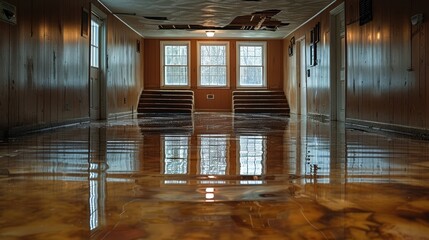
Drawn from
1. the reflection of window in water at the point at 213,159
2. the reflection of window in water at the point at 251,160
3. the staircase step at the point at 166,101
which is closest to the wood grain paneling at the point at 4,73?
the reflection of window in water at the point at 213,159

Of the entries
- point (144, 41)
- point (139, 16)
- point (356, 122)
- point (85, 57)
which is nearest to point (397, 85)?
point (356, 122)

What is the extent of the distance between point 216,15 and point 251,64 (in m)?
5.88

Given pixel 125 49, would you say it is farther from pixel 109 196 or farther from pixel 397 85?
pixel 109 196

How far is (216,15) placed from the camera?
496 inches

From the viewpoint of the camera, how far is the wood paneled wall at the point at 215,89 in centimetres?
1789

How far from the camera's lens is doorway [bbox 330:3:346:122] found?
33.4 ft

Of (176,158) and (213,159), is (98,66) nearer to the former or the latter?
(176,158)

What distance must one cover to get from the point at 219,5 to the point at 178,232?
1023 cm

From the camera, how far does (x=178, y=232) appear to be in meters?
1.30

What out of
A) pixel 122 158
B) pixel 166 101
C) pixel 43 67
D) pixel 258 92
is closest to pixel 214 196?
pixel 122 158

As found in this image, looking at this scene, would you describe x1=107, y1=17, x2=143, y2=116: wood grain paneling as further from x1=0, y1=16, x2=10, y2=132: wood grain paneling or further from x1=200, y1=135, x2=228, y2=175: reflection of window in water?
x1=200, y1=135, x2=228, y2=175: reflection of window in water

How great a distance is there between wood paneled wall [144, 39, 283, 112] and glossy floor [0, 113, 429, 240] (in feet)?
48.3

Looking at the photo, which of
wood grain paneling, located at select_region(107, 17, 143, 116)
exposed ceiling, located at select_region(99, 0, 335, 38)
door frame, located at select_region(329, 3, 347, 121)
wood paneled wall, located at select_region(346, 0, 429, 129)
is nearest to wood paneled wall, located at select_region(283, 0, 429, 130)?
wood paneled wall, located at select_region(346, 0, 429, 129)

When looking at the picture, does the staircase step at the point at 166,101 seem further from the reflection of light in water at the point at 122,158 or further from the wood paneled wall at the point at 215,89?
the reflection of light in water at the point at 122,158
